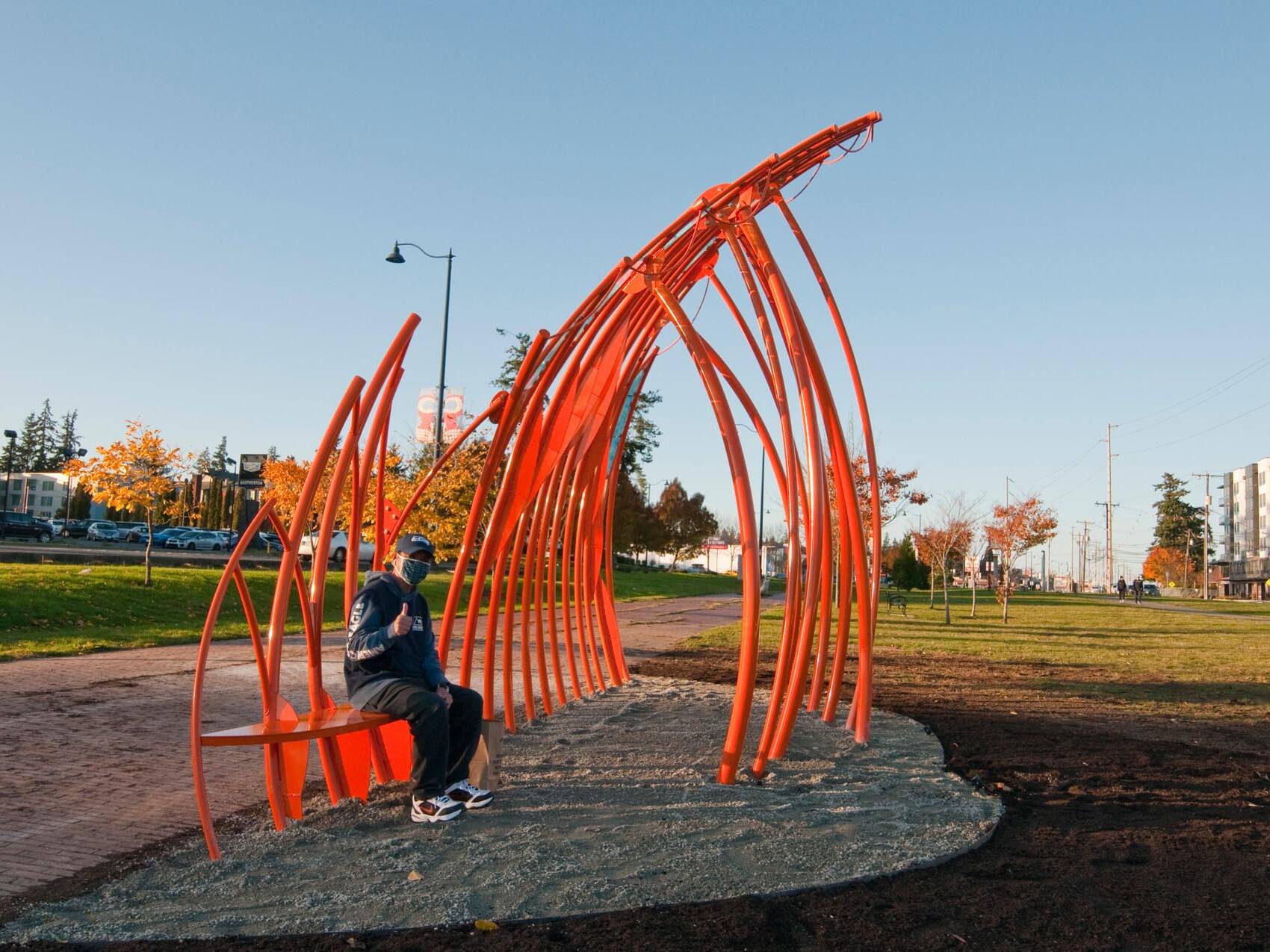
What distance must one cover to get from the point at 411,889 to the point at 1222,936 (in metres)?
2.99

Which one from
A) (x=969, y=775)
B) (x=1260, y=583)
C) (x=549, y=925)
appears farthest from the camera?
(x=1260, y=583)

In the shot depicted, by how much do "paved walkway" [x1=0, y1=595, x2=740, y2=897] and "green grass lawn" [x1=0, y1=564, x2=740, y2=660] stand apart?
3.85 ft

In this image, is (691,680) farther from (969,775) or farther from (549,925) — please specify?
(549,925)

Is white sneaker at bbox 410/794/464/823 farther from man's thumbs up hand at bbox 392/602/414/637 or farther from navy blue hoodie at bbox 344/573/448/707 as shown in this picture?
man's thumbs up hand at bbox 392/602/414/637

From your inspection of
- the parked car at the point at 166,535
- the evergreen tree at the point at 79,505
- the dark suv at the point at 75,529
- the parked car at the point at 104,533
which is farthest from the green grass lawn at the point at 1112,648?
the evergreen tree at the point at 79,505

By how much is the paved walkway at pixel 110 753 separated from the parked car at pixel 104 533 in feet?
135

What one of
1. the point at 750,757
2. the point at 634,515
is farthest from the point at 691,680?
the point at 634,515

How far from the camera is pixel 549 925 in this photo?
361 centimetres

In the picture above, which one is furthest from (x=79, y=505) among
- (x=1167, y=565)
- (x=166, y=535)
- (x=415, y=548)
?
(x=1167, y=565)

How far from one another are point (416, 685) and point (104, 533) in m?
50.4

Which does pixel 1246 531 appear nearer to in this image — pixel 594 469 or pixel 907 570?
pixel 907 570

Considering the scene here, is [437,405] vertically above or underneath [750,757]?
above

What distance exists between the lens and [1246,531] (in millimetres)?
93188

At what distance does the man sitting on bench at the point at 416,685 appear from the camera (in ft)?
16.2
